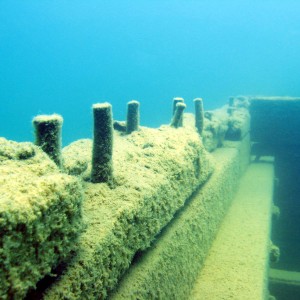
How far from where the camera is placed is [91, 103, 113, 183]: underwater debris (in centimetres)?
188

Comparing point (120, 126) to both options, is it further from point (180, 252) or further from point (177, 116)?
point (180, 252)

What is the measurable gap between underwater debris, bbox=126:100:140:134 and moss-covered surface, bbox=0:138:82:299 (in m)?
1.72

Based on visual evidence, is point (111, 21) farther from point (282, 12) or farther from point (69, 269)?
point (69, 269)

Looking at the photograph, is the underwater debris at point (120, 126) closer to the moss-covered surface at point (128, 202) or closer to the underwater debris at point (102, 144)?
the moss-covered surface at point (128, 202)

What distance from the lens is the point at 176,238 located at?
7.77 feet

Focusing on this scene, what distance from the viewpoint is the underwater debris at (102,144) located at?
1.88 metres

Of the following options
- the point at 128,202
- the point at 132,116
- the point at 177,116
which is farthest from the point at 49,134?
the point at 177,116

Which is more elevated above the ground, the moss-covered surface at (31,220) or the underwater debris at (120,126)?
the underwater debris at (120,126)

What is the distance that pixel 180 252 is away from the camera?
239 cm

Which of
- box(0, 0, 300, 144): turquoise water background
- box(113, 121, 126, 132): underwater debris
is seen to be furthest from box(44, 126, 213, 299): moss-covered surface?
box(0, 0, 300, 144): turquoise water background

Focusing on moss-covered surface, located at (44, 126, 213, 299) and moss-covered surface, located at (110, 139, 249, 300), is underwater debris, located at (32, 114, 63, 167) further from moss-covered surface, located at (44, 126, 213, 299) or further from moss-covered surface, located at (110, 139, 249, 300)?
moss-covered surface, located at (110, 139, 249, 300)

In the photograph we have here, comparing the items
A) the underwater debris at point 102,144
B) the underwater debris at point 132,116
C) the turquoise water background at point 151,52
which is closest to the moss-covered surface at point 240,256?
the underwater debris at point 102,144

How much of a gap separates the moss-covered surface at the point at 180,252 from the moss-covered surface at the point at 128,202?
0.12 meters

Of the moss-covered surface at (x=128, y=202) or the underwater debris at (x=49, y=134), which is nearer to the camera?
the moss-covered surface at (x=128, y=202)
